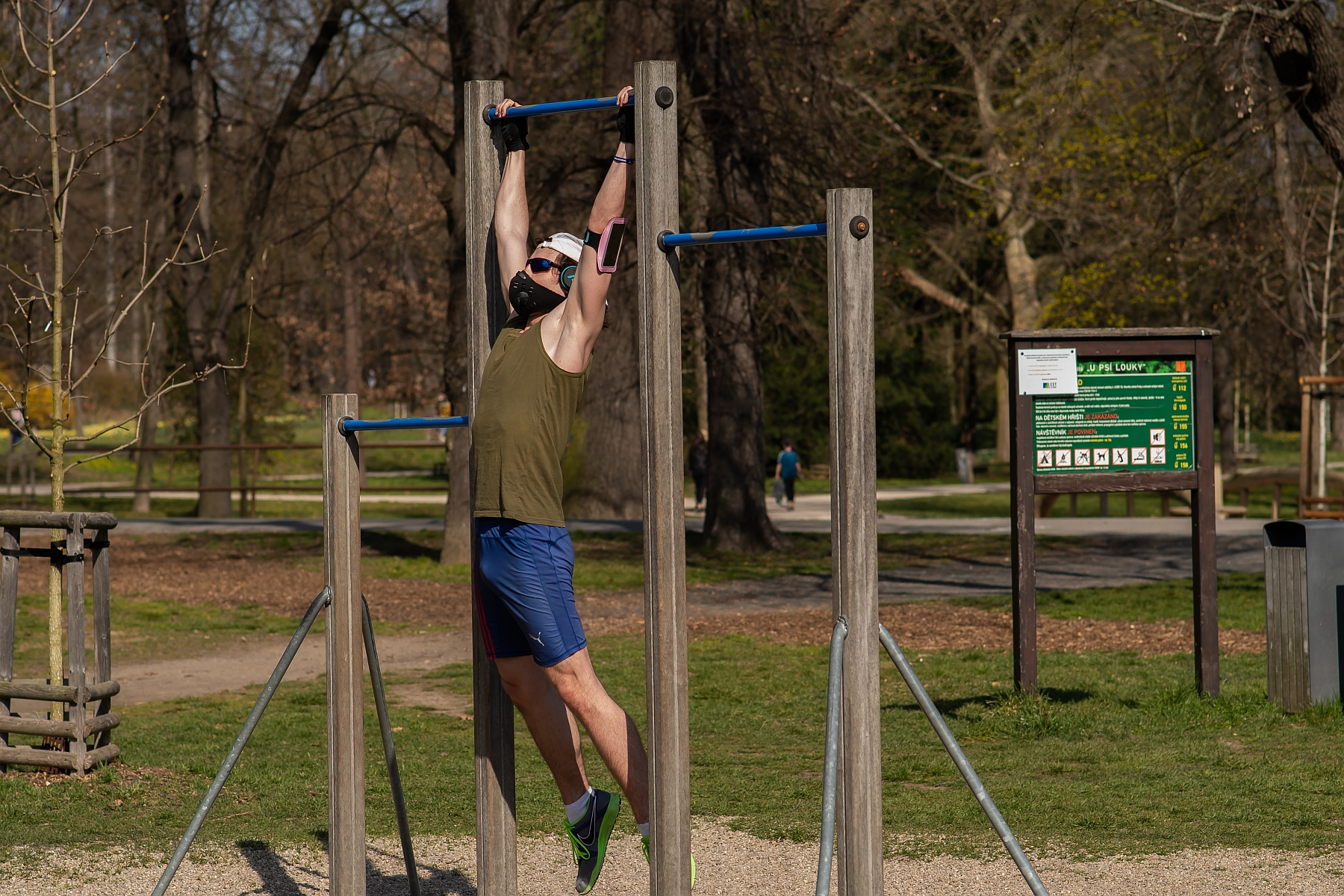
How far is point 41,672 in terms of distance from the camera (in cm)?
1006

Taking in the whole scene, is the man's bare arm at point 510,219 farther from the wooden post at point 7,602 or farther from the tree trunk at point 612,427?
the tree trunk at point 612,427

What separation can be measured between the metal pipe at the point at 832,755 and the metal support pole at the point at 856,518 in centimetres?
6

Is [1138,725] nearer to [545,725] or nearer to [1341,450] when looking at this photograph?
[545,725]

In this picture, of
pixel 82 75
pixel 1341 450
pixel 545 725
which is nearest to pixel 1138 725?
pixel 545 725

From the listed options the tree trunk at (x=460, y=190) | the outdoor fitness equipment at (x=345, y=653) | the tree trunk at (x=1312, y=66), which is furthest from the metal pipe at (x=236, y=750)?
the tree trunk at (x=1312, y=66)

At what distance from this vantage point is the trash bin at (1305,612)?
7.56m

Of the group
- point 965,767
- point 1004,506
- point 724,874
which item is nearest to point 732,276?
point 1004,506

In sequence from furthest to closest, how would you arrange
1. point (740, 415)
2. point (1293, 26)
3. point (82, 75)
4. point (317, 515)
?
point (317, 515) < point (82, 75) < point (740, 415) < point (1293, 26)

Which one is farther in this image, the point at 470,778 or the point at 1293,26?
the point at 1293,26

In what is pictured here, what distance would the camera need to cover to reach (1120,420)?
26.9 ft

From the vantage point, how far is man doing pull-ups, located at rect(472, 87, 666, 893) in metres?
4.01

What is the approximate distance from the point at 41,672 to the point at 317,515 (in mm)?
16227

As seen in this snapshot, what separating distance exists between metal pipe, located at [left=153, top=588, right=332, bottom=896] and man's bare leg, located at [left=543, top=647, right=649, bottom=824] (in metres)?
0.78

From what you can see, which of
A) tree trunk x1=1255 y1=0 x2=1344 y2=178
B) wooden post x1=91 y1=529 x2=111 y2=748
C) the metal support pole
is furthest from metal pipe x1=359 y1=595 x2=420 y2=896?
Result: tree trunk x1=1255 y1=0 x2=1344 y2=178
